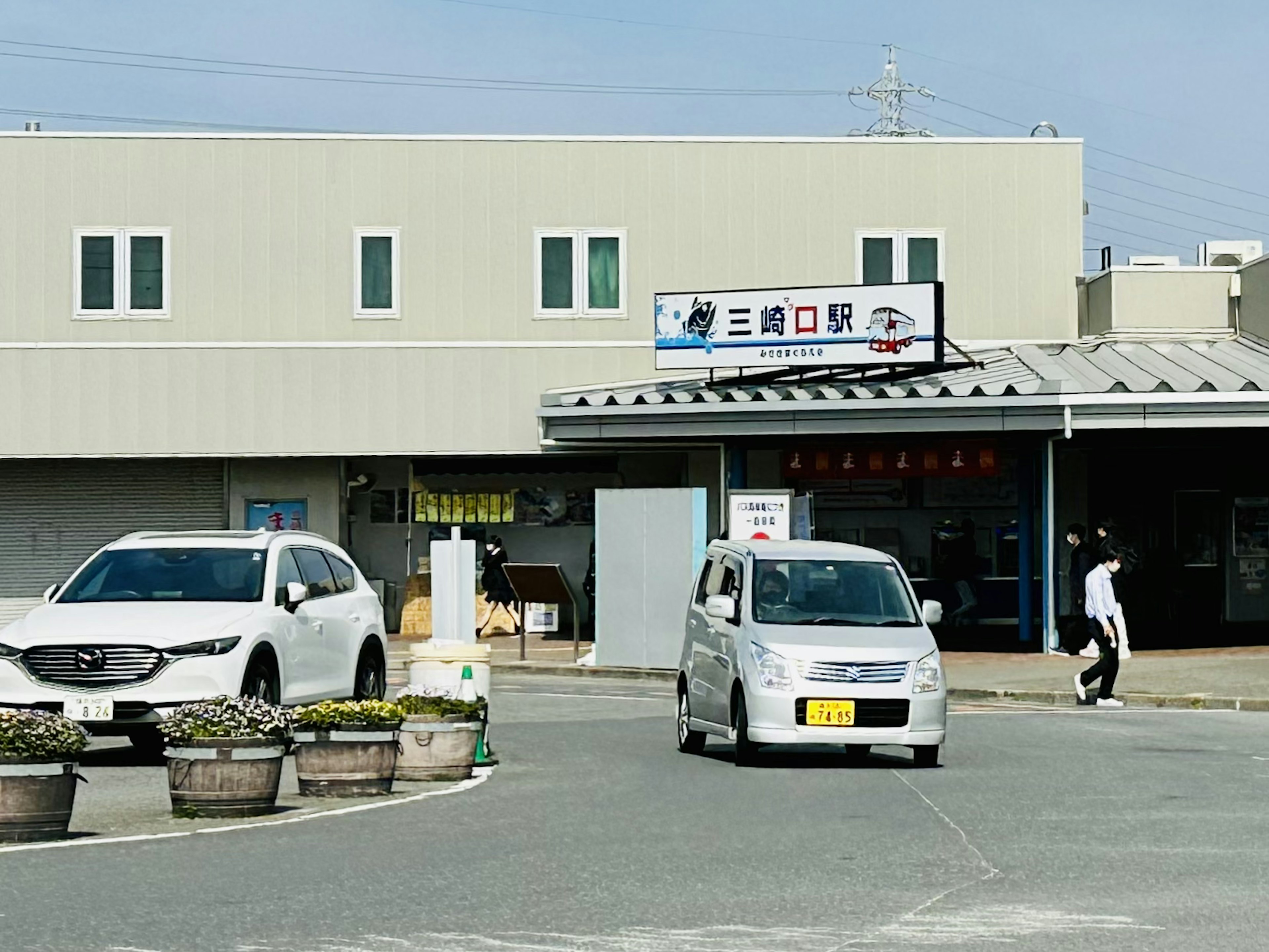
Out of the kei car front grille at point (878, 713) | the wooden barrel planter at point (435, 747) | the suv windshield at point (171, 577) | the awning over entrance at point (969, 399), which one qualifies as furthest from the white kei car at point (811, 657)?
the awning over entrance at point (969, 399)

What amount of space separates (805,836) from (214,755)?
12.1 feet

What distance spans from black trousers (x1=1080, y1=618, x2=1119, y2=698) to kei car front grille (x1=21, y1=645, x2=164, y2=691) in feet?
36.3

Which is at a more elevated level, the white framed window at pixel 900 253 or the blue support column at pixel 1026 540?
the white framed window at pixel 900 253

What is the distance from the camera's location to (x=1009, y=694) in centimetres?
2333

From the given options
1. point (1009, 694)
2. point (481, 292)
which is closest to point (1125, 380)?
point (1009, 694)

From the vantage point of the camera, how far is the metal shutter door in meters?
33.7

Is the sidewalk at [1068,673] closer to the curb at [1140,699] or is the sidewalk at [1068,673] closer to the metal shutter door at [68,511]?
the curb at [1140,699]

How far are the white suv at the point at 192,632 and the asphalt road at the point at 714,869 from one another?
2122mm

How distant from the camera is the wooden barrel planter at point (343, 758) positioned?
43.8 feet

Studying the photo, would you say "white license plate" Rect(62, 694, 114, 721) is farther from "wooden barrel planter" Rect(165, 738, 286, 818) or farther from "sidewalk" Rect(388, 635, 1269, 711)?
"sidewalk" Rect(388, 635, 1269, 711)

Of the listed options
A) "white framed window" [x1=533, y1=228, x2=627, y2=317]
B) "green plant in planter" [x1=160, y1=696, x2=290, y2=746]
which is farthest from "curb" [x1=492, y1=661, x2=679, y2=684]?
"green plant in planter" [x1=160, y1=696, x2=290, y2=746]

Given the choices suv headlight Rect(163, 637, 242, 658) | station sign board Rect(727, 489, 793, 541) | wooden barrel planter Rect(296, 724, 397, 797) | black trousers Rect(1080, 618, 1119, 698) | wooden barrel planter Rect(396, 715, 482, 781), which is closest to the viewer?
wooden barrel planter Rect(296, 724, 397, 797)

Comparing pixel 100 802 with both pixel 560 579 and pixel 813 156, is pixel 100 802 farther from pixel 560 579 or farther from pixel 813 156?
pixel 813 156

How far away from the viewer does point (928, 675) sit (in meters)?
15.7
